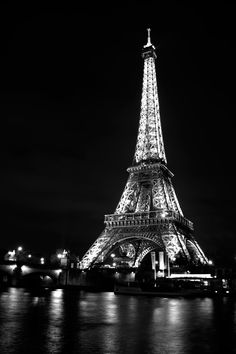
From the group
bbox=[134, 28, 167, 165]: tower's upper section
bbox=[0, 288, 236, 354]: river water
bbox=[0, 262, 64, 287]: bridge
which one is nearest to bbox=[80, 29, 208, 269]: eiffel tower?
bbox=[134, 28, 167, 165]: tower's upper section

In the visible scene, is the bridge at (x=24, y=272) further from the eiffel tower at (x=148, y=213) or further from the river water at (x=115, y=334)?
the river water at (x=115, y=334)

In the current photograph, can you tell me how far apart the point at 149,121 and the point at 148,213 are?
23.4 meters

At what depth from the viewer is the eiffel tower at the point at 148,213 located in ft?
206

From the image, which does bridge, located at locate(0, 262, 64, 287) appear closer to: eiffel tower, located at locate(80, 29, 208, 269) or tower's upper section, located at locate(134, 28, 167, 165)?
eiffel tower, located at locate(80, 29, 208, 269)

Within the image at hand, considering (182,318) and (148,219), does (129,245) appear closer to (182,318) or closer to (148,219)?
(148,219)

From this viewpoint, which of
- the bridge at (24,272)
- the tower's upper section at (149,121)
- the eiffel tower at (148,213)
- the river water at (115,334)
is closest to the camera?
the river water at (115,334)

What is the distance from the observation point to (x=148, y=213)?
217 ft

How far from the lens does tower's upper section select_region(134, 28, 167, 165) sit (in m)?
76.3

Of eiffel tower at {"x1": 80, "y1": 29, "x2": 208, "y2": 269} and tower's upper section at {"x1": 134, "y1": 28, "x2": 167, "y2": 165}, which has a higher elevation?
tower's upper section at {"x1": 134, "y1": 28, "x2": 167, "y2": 165}

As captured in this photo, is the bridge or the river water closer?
the river water

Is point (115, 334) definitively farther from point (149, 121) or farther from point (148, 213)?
point (149, 121)

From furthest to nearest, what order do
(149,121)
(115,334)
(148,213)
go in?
(149,121), (148,213), (115,334)

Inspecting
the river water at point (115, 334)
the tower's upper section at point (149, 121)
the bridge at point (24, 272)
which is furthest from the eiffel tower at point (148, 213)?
the river water at point (115, 334)

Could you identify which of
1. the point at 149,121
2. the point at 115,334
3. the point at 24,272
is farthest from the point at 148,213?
the point at 115,334
